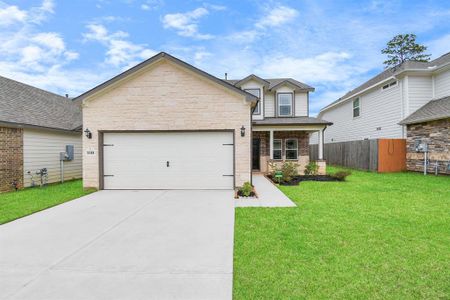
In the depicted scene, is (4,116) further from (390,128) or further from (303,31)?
(390,128)

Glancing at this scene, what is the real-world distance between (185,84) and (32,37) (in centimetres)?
1076

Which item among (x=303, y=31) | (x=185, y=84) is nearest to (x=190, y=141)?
(x=185, y=84)

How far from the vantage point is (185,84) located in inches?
387

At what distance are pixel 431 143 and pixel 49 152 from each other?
20.0 m

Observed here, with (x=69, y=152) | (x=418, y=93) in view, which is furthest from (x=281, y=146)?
(x=69, y=152)

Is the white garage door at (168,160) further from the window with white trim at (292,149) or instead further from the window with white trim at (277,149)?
the window with white trim at (292,149)

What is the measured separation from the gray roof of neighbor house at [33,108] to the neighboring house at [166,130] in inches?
68.9

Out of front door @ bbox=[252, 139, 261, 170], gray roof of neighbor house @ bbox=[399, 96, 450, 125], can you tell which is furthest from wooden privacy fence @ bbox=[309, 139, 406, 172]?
front door @ bbox=[252, 139, 261, 170]

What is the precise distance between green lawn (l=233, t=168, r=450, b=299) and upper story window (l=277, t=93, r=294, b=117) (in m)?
10.1

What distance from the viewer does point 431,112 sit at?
1345cm

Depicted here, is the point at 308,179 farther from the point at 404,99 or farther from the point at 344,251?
the point at 344,251

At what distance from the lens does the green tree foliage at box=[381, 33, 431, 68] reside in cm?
3011

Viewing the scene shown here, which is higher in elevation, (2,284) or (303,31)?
(303,31)

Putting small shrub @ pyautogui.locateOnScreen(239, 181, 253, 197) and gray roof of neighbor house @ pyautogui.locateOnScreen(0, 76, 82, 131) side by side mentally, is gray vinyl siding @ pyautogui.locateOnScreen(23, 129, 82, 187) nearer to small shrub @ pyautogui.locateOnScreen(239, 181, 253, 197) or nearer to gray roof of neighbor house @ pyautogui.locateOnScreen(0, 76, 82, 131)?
gray roof of neighbor house @ pyautogui.locateOnScreen(0, 76, 82, 131)
